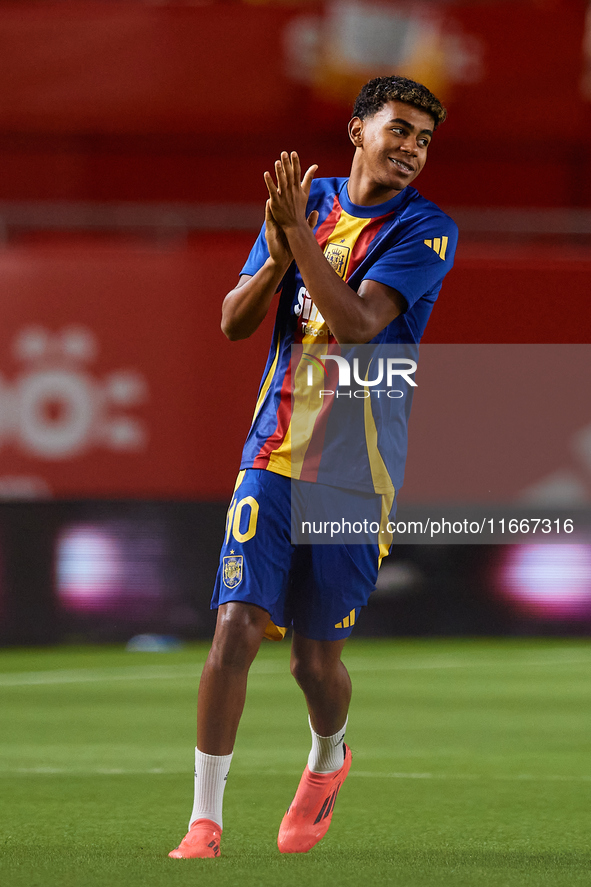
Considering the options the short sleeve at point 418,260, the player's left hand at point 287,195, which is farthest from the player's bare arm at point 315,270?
the short sleeve at point 418,260

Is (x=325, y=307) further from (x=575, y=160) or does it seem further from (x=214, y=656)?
(x=575, y=160)

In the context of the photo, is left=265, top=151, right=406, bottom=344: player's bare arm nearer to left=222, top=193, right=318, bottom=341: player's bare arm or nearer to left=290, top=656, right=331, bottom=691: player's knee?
left=222, top=193, right=318, bottom=341: player's bare arm

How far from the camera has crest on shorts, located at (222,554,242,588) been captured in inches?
134

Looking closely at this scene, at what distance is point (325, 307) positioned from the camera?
335 centimetres

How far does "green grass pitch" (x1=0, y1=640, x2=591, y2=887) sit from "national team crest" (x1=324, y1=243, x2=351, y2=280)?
5.48 ft

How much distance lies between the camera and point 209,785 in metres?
3.37

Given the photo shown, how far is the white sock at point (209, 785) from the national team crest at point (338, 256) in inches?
56.4

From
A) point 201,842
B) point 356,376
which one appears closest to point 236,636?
point 201,842

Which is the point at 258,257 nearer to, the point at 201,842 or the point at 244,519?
the point at 244,519

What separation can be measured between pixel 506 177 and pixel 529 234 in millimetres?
1542

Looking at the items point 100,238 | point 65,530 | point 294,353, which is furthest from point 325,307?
point 100,238

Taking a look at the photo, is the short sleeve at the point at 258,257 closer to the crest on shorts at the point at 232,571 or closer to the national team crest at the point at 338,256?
the national team crest at the point at 338,256

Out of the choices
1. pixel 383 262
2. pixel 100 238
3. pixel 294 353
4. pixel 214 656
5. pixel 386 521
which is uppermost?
pixel 100 238

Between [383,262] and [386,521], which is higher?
[383,262]
